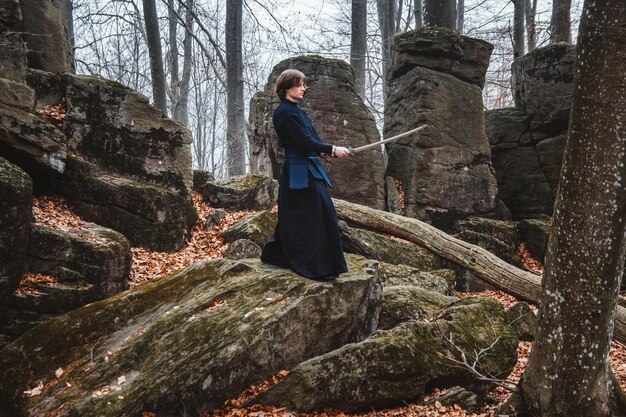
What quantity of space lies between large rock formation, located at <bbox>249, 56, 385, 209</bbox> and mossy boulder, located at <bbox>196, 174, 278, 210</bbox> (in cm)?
110

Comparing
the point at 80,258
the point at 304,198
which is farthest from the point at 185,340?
the point at 80,258

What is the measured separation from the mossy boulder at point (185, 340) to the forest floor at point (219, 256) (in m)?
0.23

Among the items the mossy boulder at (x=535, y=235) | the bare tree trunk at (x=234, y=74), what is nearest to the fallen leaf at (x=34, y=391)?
the mossy boulder at (x=535, y=235)

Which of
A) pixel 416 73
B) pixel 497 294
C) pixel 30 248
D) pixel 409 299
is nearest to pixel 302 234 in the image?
pixel 409 299

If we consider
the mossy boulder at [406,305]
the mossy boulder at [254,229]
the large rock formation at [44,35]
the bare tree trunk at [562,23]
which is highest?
the bare tree trunk at [562,23]

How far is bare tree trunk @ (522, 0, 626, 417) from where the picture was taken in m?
3.22

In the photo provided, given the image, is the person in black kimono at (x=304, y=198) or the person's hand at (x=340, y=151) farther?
the person in black kimono at (x=304, y=198)

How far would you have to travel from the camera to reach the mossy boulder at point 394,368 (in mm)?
4320

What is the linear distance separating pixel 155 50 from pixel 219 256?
8.78 metres

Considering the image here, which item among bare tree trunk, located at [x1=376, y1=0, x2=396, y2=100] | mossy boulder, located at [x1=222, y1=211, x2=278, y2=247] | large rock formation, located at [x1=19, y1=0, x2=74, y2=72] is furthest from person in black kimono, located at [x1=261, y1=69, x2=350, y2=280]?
bare tree trunk, located at [x1=376, y1=0, x2=396, y2=100]

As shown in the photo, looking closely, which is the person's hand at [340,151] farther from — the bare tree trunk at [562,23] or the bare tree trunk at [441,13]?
the bare tree trunk at [562,23]

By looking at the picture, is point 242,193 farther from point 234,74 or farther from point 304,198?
point 234,74

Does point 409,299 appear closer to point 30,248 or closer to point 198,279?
→ point 198,279

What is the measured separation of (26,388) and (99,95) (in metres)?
6.05
